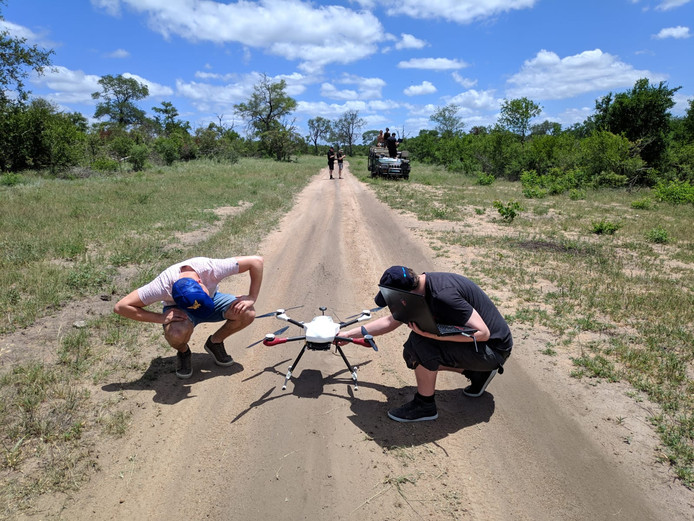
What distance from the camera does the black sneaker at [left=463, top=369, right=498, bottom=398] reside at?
11.6ft

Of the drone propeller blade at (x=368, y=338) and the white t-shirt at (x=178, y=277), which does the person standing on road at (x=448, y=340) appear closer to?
the drone propeller blade at (x=368, y=338)

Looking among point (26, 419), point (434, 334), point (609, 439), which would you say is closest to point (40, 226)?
point (26, 419)

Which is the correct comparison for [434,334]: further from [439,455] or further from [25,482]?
[25,482]

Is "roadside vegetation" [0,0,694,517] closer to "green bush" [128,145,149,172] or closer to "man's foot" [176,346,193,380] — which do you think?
"man's foot" [176,346,193,380]

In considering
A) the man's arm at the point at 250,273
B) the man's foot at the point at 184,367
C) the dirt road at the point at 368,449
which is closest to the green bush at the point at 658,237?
the dirt road at the point at 368,449

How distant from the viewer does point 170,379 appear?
3.87 m

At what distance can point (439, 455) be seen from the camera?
2973 mm

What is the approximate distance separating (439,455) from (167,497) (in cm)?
179

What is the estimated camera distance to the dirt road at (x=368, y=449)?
2.54 metres

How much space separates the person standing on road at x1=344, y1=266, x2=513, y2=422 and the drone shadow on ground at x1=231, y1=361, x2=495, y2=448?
104mm

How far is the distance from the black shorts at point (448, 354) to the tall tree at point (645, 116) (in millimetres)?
22224

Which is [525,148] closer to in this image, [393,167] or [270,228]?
[393,167]

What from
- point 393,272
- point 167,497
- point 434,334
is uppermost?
point 393,272

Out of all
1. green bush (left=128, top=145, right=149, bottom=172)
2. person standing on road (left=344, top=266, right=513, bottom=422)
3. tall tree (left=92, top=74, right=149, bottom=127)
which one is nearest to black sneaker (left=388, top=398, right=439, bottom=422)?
person standing on road (left=344, top=266, right=513, bottom=422)
